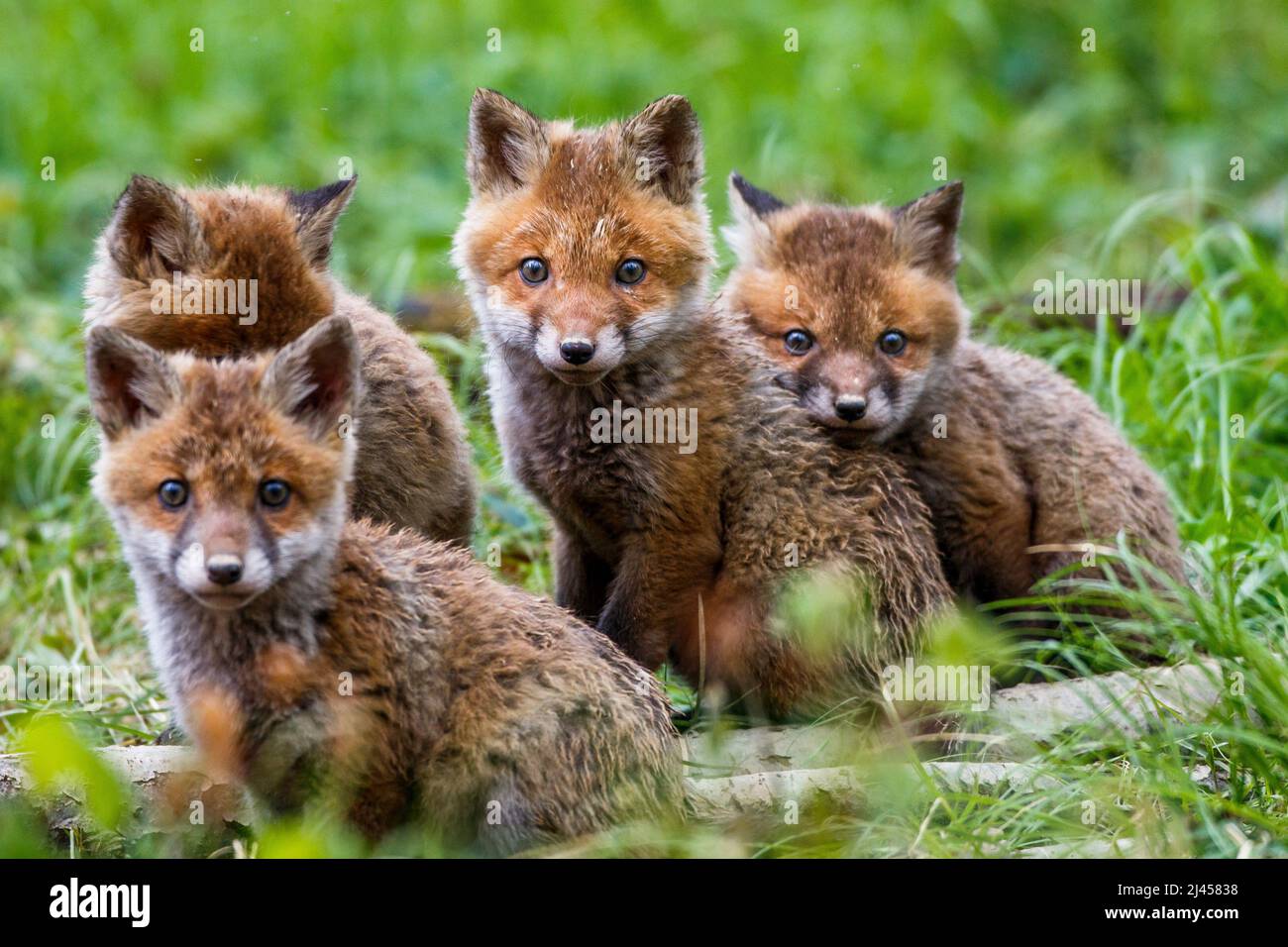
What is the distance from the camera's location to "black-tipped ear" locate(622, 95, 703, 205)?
21.2 ft

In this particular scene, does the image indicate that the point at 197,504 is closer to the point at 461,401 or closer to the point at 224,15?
the point at 461,401

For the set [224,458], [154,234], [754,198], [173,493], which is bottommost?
[173,493]

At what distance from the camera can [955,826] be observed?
5.40 m

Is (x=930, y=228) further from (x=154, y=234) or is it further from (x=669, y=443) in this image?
(x=154, y=234)

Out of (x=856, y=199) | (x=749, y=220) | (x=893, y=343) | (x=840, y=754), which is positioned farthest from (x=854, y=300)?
(x=856, y=199)

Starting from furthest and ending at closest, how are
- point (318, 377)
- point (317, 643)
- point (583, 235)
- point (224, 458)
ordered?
point (583, 235)
point (318, 377)
point (317, 643)
point (224, 458)

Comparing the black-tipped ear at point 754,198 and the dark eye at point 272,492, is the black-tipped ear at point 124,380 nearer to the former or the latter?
the dark eye at point 272,492

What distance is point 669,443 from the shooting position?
6.39m

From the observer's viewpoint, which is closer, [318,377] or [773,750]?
[318,377]

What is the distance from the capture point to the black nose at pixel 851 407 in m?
6.54

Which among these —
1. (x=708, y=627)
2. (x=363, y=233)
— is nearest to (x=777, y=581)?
(x=708, y=627)

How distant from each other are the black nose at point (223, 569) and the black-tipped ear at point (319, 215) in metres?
1.93

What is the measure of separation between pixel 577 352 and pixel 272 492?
56.5 inches

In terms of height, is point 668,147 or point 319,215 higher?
point 668,147
